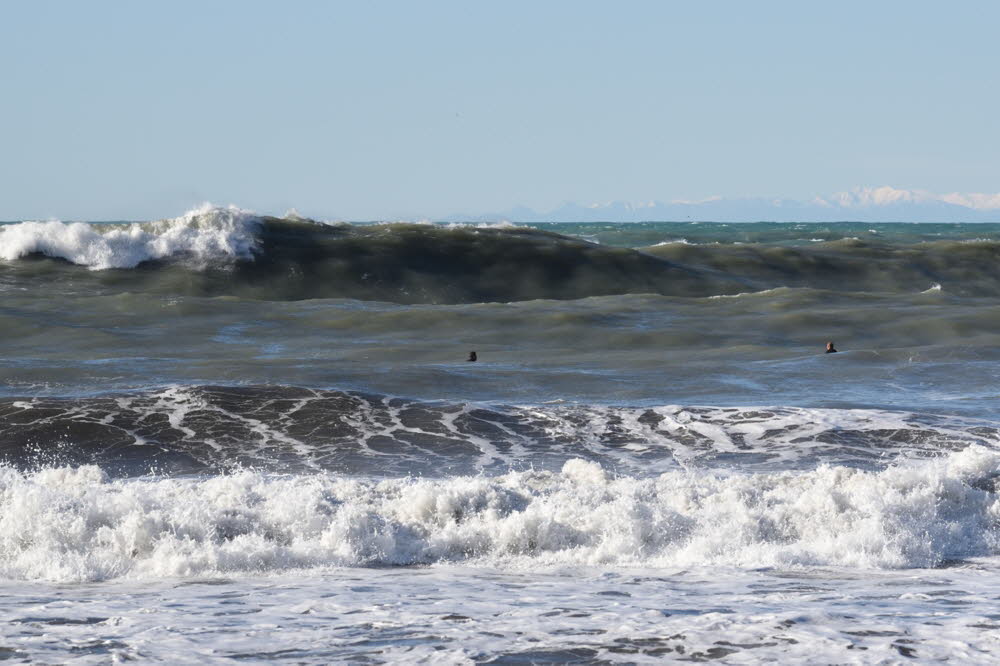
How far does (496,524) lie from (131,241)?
2301 centimetres

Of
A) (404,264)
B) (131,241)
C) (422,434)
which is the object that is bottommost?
(422,434)

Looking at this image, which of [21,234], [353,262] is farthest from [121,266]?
[353,262]

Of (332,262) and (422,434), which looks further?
(332,262)

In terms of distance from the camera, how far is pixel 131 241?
1182 inches

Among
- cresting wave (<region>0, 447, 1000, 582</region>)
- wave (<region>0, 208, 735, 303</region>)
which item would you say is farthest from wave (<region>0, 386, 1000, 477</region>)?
wave (<region>0, 208, 735, 303</region>)

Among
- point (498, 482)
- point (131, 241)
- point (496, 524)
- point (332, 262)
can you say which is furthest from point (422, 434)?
point (131, 241)

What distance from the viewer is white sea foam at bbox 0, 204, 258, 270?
2934 centimetres

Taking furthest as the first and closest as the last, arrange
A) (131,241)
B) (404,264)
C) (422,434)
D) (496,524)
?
(404,264)
(131,241)
(422,434)
(496,524)

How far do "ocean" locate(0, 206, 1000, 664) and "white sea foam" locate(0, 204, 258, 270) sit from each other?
15.7 ft

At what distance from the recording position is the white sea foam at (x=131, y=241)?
29.3 m

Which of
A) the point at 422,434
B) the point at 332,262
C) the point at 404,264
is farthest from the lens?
the point at 404,264

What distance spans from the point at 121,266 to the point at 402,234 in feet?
27.0

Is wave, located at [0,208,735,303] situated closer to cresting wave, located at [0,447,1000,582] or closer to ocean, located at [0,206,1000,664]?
ocean, located at [0,206,1000,664]

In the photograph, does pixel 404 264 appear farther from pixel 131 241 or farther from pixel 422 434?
pixel 422 434
